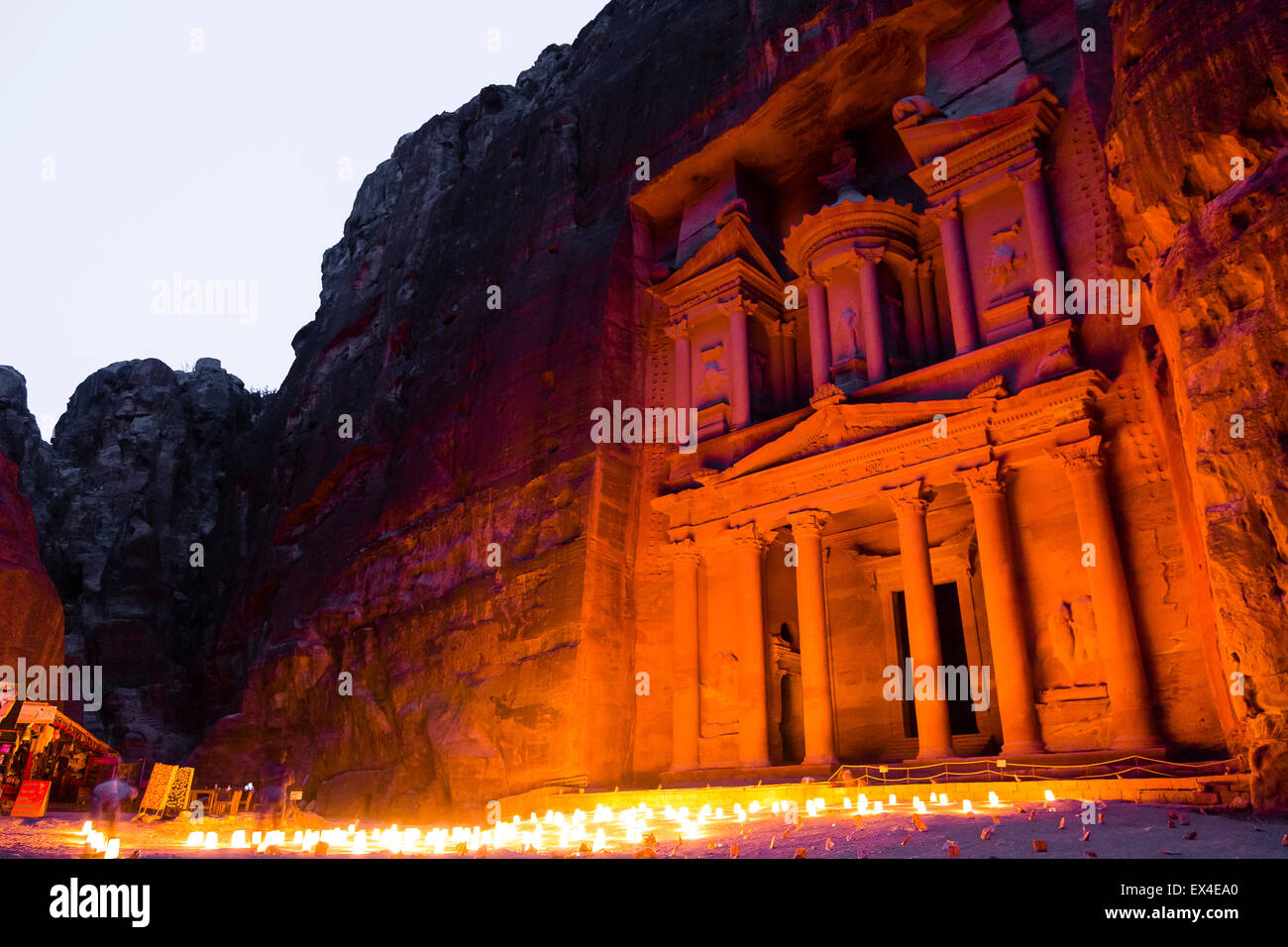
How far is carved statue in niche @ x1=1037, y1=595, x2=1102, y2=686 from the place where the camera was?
57.7 feet

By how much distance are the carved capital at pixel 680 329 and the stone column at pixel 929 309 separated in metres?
6.70

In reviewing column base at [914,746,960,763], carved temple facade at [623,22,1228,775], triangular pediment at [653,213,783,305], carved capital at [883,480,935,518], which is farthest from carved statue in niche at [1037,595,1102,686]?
triangular pediment at [653,213,783,305]

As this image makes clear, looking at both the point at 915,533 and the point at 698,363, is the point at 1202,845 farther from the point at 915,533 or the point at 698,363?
the point at 698,363

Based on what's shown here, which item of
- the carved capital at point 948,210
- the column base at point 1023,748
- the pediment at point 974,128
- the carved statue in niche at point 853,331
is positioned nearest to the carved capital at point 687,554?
the carved statue in niche at point 853,331

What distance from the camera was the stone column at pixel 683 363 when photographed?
26.4m

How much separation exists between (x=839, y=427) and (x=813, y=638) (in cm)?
508

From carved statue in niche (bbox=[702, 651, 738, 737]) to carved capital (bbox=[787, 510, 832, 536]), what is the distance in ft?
11.7

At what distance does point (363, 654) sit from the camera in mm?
29031

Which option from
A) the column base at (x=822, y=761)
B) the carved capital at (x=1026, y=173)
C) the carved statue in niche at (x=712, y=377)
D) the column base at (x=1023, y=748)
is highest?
the carved capital at (x=1026, y=173)

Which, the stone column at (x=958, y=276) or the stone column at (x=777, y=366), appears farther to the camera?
the stone column at (x=777, y=366)

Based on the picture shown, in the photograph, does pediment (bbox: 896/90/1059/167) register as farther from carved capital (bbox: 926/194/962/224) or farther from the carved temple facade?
carved capital (bbox: 926/194/962/224)

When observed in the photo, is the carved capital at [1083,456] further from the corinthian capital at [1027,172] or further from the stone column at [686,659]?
the stone column at [686,659]
